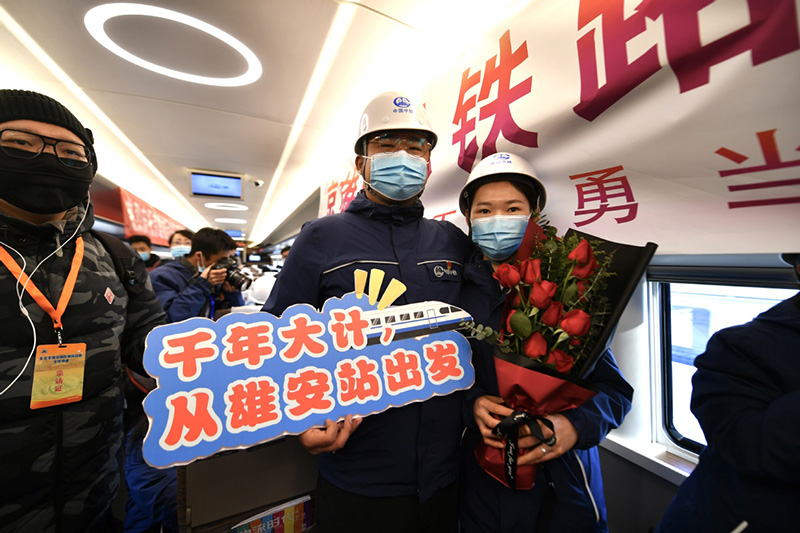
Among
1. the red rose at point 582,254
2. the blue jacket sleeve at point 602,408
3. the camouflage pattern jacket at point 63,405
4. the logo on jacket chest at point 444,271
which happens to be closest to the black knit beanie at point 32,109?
the camouflage pattern jacket at point 63,405

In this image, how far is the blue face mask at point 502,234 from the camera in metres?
1.24

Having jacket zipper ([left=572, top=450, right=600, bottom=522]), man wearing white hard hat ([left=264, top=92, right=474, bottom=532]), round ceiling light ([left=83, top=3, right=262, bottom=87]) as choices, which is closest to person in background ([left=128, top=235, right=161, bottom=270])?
round ceiling light ([left=83, top=3, right=262, bottom=87])

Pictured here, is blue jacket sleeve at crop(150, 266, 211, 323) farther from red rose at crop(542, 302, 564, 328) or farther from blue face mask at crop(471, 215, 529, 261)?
red rose at crop(542, 302, 564, 328)

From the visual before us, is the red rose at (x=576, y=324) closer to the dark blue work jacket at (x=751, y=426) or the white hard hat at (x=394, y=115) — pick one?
the dark blue work jacket at (x=751, y=426)

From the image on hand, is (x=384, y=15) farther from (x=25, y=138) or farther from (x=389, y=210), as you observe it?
(x=25, y=138)

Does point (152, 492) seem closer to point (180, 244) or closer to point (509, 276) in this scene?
point (509, 276)

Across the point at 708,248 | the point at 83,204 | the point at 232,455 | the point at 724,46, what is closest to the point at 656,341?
the point at 708,248

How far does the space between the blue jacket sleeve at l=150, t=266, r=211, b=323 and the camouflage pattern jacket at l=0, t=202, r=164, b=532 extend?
1018 mm

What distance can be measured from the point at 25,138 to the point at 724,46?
2.39 metres

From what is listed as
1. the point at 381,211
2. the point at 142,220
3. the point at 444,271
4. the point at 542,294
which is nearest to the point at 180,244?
the point at 142,220

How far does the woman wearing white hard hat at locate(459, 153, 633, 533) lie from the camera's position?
96 centimetres

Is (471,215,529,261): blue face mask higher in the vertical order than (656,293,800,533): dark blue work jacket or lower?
higher

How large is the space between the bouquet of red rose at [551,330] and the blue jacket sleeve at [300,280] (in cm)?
68

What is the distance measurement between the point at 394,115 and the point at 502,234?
762 millimetres
